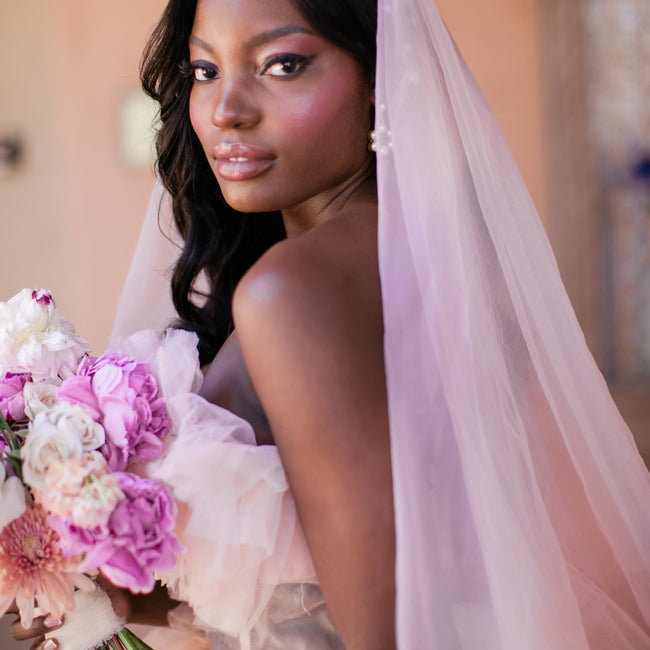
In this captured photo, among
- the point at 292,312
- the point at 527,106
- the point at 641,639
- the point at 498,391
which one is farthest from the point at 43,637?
the point at 527,106

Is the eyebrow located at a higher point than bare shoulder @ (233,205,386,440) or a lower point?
higher

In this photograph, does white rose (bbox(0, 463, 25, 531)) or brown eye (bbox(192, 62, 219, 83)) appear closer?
white rose (bbox(0, 463, 25, 531))

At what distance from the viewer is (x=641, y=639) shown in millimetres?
1302

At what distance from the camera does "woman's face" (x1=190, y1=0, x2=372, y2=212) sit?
1.30 m

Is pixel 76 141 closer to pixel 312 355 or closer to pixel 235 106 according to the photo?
pixel 235 106

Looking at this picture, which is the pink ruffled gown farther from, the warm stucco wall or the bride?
the warm stucco wall

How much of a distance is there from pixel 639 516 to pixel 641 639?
0.19m

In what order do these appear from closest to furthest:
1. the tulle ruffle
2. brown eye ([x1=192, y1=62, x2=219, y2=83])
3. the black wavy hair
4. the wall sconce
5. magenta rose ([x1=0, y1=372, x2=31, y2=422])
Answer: the tulle ruffle → magenta rose ([x1=0, y1=372, x2=31, y2=422]) → brown eye ([x1=192, y1=62, x2=219, y2=83]) → the black wavy hair → the wall sconce

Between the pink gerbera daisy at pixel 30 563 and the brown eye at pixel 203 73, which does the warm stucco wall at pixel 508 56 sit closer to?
the brown eye at pixel 203 73

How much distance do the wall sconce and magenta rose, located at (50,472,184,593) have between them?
14.2 ft

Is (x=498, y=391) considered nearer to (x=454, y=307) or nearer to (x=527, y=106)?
(x=454, y=307)

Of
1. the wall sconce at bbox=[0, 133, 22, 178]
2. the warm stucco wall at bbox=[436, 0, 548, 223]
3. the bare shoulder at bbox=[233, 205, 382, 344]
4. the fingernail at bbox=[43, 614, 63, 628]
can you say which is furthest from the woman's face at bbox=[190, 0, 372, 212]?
the wall sconce at bbox=[0, 133, 22, 178]

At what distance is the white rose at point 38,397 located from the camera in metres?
1.19

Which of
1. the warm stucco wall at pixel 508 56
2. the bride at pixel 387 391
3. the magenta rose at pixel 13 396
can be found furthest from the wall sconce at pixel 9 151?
the magenta rose at pixel 13 396
